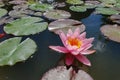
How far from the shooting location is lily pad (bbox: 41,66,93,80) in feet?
5.11

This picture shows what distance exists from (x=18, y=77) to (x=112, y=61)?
0.79 m

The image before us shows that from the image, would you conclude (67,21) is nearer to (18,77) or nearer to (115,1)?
(18,77)

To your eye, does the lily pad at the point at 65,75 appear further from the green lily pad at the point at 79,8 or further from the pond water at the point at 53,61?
Result: the green lily pad at the point at 79,8

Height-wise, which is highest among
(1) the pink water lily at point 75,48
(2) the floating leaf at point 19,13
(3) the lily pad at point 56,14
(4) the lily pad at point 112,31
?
(1) the pink water lily at point 75,48

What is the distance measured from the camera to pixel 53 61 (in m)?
1.88

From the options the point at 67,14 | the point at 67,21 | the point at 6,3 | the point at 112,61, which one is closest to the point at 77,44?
the point at 112,61

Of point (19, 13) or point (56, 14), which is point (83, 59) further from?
point (19, 13)

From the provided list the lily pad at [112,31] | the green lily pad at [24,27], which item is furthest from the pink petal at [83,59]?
the green lily pad at [24,27]

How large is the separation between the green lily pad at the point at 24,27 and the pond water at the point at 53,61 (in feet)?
0.21

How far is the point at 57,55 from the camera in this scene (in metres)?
1.95

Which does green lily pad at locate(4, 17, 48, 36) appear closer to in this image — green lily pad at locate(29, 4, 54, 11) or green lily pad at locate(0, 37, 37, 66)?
green lily pad at locate(0, 37, 37, 66)

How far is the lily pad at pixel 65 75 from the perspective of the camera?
1.56 meters

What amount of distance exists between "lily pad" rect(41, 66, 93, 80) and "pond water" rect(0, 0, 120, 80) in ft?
0.39

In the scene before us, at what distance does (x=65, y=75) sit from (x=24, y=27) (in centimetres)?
102
